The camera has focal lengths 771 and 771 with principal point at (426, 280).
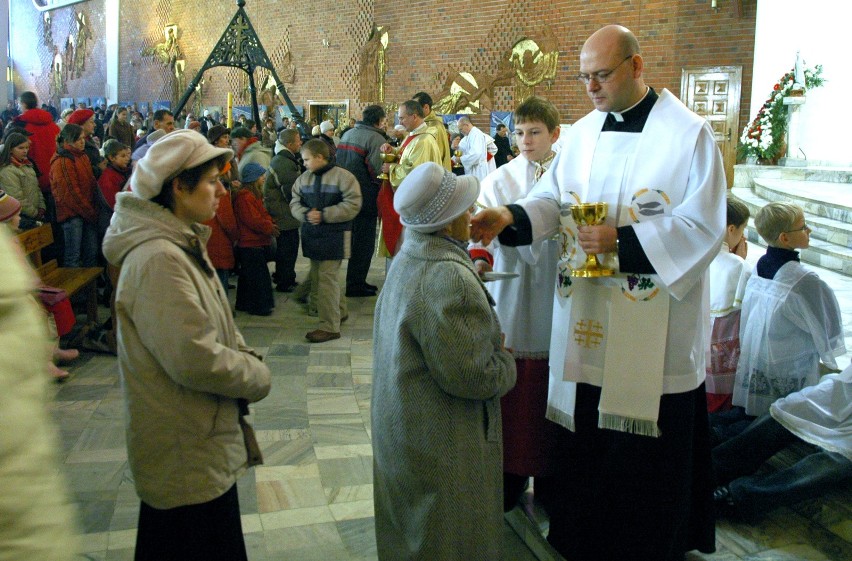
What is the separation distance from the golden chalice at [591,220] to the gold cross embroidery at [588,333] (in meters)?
0.22

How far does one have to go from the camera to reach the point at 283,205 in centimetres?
770

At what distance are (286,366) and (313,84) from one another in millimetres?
15665

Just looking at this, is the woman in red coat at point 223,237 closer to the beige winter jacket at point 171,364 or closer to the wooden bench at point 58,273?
the wooden bench at point 58,273

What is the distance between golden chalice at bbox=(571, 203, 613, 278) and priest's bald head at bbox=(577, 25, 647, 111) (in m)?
0.37

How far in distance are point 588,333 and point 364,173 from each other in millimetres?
5123

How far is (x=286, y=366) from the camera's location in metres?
5.54

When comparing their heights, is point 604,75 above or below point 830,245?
above

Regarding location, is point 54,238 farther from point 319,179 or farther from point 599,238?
point 599,238

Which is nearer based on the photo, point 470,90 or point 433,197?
point 433,197

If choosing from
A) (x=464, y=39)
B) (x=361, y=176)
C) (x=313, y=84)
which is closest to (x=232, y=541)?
(x=361, y=176)

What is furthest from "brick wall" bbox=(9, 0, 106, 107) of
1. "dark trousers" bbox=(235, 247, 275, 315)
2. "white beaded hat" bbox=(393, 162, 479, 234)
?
"white beaded hat" bbox=(393, 162, 479, 234)

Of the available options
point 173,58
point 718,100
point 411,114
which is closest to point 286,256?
point 411,114

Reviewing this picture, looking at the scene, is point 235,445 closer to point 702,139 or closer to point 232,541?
point 232,541

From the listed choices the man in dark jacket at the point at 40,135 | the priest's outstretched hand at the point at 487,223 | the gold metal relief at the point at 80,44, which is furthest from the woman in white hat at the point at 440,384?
the gold metal relief at the point at 80,44
